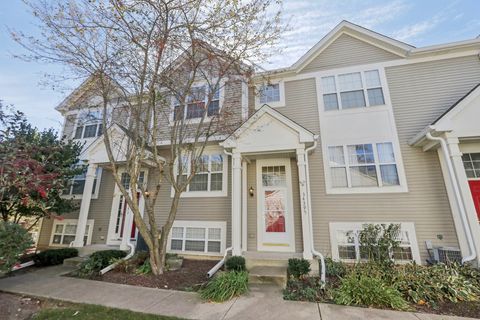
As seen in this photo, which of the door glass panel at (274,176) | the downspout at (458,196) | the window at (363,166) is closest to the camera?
the downspout at (458,196)

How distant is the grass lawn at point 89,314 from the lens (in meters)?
3.88

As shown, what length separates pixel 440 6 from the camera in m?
7.20

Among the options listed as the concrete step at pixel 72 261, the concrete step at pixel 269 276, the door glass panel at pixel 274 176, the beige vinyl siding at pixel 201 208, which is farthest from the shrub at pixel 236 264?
the concrete step at pixel 72 261

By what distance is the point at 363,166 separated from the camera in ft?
23.8

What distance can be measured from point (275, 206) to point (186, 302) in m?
4.23

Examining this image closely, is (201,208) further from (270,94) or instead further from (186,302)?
(270,94)

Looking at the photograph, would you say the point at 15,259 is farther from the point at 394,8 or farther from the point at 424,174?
the point at 394,8

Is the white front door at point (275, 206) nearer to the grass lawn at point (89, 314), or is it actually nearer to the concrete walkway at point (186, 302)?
the concrete walkway at point (186, 302)

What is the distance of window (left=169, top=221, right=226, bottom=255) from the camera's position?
313 inches

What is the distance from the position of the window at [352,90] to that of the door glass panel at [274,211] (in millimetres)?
3695

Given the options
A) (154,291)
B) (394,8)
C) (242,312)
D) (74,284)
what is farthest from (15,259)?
(394,8)

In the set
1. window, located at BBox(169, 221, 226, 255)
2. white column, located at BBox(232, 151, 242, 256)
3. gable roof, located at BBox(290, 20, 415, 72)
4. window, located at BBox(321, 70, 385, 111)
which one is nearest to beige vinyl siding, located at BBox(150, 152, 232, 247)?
window, located at BBox(169, 221, 226, 255)

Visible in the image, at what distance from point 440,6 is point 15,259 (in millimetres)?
13855

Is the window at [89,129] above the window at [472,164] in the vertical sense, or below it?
above
